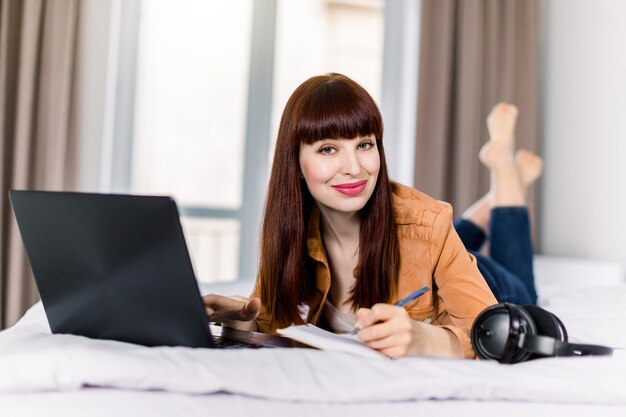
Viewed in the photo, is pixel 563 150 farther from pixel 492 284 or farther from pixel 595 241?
pixel 492 284

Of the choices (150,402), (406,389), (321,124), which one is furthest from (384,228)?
(150,402)

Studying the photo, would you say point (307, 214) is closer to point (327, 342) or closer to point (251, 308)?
point (251, 308)

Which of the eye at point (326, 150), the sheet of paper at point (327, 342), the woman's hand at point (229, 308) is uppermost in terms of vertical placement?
the eye at point (326, 150)

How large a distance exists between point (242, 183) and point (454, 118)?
1.13 metres

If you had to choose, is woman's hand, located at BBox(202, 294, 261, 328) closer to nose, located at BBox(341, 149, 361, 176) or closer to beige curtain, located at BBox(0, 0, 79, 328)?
nose, located at BBox(341, 149, 361, 176)

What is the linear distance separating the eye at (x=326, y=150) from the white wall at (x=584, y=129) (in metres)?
2.00

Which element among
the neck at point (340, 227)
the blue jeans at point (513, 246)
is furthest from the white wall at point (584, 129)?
the neck at point (340, 227)

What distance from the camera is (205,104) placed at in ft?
10.9

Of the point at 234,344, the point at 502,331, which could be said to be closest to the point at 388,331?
the point at 502,331

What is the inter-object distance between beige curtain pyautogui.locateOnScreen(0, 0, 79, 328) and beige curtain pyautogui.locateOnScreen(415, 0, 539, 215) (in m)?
1.66

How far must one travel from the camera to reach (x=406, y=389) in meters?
0.73

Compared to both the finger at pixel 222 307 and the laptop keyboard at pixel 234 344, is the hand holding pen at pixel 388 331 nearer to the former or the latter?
the laptop keyboard at pixel 234 344

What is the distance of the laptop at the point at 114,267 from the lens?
74cm

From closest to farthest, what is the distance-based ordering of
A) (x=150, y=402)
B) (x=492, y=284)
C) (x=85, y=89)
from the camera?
1. (x=150, y=402)
2. (x=492, y=284)
3. (x=85, y=89)
